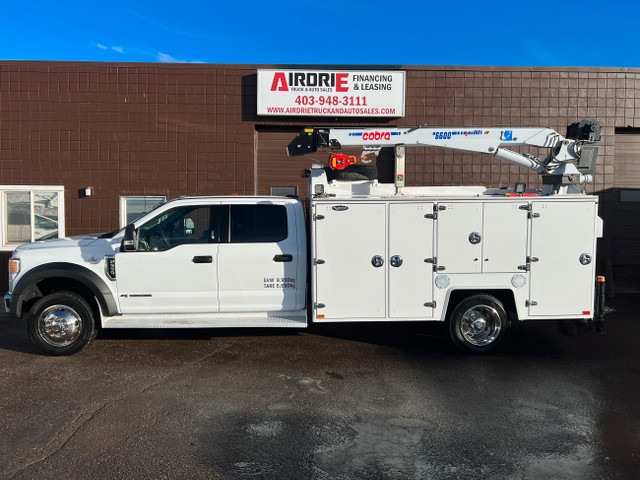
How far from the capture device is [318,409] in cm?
454

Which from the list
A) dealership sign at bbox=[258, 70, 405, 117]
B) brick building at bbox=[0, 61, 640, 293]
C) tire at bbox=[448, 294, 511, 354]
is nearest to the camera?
tire at bbox=[448, 294, 511, 354]

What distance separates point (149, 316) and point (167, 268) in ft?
2.27

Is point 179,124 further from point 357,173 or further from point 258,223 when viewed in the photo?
point 357,173

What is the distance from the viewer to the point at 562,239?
5.83 meters

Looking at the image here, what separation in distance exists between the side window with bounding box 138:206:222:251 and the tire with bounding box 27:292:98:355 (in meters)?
1.08

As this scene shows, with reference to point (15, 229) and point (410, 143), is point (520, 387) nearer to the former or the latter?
point (410, 143)

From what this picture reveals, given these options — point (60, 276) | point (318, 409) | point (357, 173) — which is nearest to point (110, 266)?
point (60, 276)

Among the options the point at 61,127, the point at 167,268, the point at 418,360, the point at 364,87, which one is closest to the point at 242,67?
the point at 364,87

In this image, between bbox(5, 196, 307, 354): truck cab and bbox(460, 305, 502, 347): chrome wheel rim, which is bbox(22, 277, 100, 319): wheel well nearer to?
bbox(5, 196, 307, 354): truck cab

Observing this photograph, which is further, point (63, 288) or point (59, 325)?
point (63, 288)

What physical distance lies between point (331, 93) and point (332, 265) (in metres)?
5.67

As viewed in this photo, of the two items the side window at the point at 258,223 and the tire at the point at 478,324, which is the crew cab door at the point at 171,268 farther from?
the tire at the point at 478,324

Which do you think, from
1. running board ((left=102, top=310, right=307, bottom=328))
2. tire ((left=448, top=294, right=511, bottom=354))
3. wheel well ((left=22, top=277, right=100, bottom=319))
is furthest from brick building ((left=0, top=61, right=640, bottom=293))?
tire ((left=448, top=294, right=511, bottom=354))

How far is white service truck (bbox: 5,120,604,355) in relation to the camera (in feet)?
19.1
